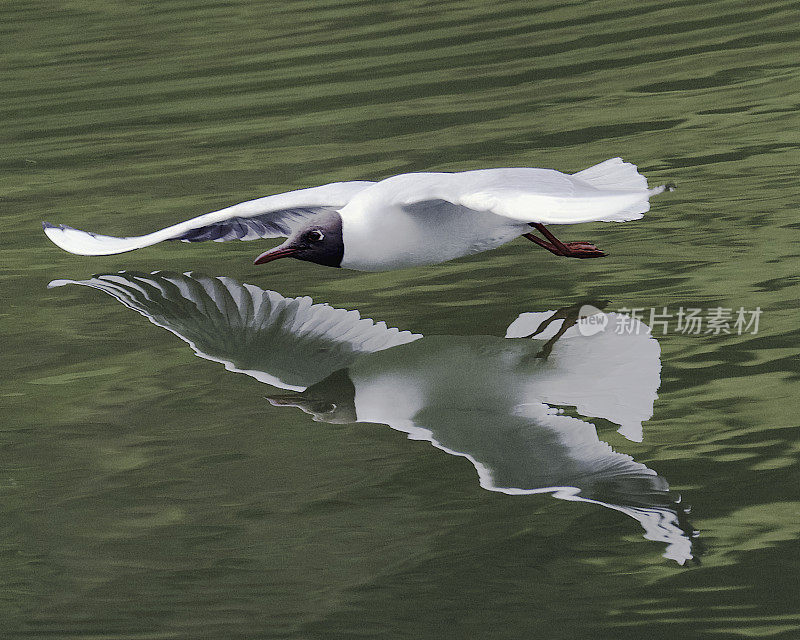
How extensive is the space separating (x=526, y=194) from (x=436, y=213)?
19.3 inches

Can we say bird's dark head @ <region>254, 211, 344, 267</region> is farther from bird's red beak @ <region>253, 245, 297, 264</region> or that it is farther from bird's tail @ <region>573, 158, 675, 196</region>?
bird's tail @ <region>573, 158, 675, 196</region>

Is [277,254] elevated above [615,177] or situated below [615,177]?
below

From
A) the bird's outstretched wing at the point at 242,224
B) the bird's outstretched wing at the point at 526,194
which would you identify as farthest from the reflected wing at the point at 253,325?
the bird's outstretched wing at the point at 526,194

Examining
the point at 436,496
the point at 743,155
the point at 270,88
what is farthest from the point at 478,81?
the point at 436,496

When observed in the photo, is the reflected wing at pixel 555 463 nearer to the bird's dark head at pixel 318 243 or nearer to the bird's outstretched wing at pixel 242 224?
the bird's dark head at pixel 318 243

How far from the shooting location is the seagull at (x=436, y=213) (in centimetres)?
350

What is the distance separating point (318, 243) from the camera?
160 inches

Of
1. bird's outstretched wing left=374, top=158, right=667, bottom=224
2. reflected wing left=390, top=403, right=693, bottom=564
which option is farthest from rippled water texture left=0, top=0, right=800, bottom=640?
bird's outstretched wing left=374, top=158, right=667, bottom=224

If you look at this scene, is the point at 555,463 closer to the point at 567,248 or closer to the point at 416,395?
the point at 416,395

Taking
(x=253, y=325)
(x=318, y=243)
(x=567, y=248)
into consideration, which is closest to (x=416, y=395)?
(x=318, y=243)

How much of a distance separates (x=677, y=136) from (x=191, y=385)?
A: 2856 millimetres

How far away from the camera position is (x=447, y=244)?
400 centimetres

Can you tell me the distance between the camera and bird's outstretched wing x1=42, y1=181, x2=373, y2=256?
448cm

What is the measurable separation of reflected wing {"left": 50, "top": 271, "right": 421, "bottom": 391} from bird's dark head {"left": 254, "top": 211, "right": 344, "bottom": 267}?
0.22 m
